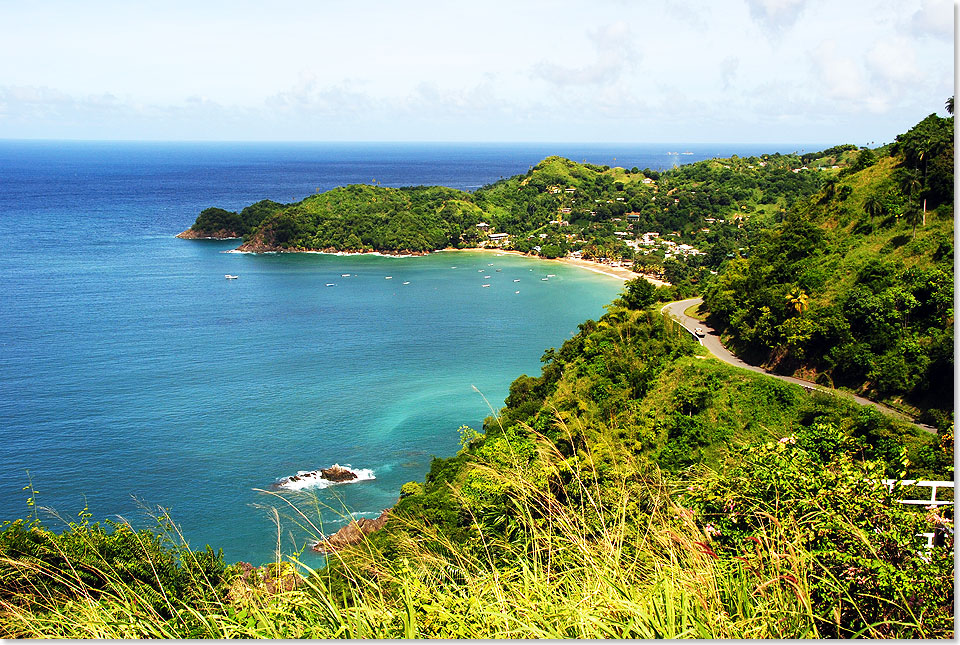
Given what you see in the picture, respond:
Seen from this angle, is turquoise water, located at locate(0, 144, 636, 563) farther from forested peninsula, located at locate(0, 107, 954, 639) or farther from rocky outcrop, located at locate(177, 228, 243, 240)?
rocky outcrop, located at locate(177, 228, 243, 240)

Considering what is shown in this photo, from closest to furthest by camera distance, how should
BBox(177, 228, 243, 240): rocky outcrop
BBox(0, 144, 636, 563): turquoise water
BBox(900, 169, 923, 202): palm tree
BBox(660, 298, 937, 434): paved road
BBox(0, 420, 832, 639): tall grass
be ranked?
1. BBox(0, 420, 832, 639): tall grass
2. BBox(660, 298, 937, 434): paved road
3. BBox(0, 144, 636, 563): turquoise water
4. BBox(900, 169, 923, 202): palm tree
5. BBox(177, 228, 243, 240): rocky outcrop

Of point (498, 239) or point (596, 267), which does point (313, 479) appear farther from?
point (498, 239)

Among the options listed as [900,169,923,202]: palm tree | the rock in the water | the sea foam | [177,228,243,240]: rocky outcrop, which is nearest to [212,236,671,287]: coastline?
[177,228,243,240]: rocky outcrop

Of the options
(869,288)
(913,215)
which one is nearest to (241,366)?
(869,288)

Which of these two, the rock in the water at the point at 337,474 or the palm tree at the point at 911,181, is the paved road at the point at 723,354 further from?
the rock in the water at the point at 337,474

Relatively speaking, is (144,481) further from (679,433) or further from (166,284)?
(166,284)

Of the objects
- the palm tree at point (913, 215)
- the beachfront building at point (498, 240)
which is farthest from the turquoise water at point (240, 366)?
the palm tree at point (913, 215)

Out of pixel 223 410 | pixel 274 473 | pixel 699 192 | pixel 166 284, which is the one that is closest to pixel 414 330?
pixel 223 410
